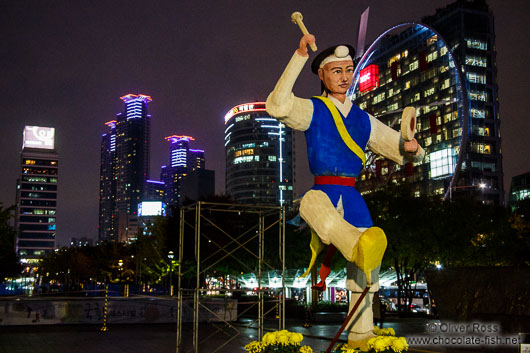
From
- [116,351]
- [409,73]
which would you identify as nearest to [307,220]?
[116,351]

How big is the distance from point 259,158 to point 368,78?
65.2 meters

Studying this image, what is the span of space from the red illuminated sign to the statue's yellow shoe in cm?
6023

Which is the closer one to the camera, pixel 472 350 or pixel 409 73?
pixel 472 350

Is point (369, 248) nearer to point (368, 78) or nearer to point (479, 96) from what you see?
point (368, 78)

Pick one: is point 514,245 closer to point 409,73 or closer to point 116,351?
point 116,351

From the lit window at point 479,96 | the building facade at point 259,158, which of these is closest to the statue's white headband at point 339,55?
the lit window at point 479,96

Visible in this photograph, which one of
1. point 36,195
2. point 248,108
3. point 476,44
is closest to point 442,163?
point 476,44

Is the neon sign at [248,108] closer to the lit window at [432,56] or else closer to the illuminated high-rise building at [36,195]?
the illuminated high-rise building at [36,195]

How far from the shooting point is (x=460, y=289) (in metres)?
13.2

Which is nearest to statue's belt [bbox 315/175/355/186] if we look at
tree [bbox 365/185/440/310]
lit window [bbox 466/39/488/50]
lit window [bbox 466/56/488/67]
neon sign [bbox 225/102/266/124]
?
tree [bbox 365/185/440/310]

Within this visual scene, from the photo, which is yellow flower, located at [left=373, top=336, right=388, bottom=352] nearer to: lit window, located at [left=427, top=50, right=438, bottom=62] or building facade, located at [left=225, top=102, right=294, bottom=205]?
lit window, located at [left=427, top=50, right=438, bottom=62]

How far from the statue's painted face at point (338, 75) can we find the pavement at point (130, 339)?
22.1ft

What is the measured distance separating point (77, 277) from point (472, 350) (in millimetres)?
69123

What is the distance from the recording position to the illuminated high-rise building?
115m
